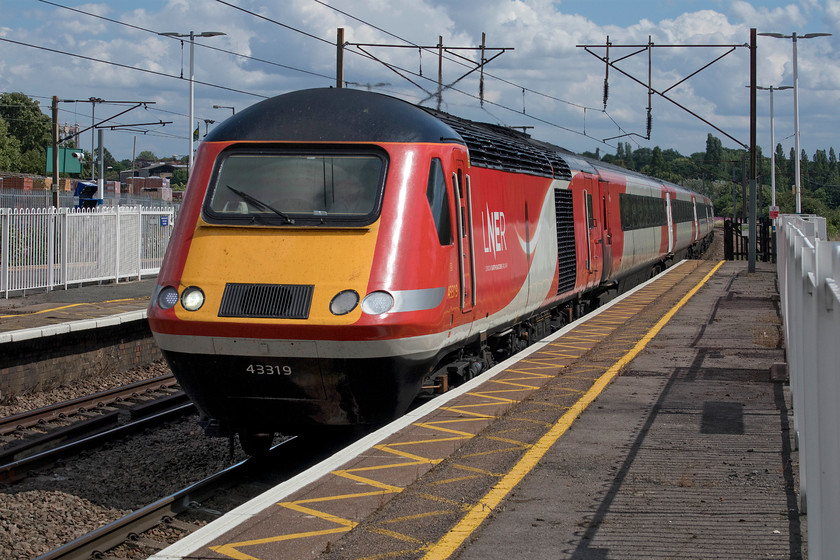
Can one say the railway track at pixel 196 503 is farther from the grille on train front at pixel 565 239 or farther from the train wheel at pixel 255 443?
the grille on train front at pixel 565 239

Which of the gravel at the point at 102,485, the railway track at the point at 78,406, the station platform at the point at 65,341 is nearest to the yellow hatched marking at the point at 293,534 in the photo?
the gravel at the point at 102,485

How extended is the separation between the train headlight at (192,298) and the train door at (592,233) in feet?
34.7

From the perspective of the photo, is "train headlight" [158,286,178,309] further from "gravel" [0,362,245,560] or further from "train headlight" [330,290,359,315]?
A: "gravel" [0,362,245,560]

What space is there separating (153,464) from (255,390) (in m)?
2.81

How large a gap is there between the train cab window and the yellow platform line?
239 cm

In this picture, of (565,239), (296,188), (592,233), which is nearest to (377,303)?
(296,188)

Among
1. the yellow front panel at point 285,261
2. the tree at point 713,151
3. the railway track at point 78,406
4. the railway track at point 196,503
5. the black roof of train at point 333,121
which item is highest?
the tree at point 713,151

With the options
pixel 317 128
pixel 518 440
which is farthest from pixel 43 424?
pixel 518 440

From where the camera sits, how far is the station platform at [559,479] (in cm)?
552

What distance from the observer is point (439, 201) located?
29.7 feet

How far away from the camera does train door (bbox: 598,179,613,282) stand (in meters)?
19.5

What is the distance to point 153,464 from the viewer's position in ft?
34.4

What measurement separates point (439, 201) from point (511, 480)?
3.15 metres

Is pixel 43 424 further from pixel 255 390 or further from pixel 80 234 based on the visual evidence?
pixel 80 234
